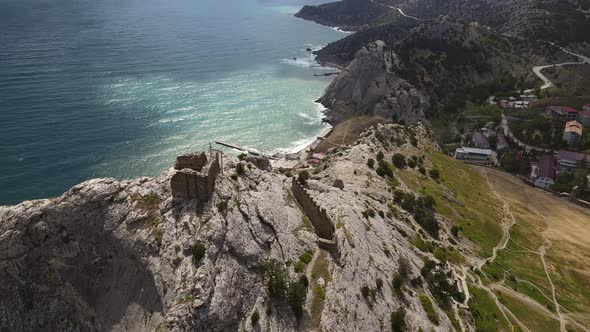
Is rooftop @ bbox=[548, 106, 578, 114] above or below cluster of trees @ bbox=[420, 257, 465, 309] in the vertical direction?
below

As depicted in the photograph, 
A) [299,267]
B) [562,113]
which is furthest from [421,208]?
[562,113]

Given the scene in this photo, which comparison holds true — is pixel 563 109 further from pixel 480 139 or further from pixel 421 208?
pixel 421 208

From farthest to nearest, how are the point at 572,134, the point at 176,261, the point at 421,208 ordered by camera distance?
the point at 572,134 → the point at 421,208 → the point at 176,261

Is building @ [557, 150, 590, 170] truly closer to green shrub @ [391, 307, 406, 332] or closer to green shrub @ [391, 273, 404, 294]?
green shrub @ [391, 273, 404, 294]

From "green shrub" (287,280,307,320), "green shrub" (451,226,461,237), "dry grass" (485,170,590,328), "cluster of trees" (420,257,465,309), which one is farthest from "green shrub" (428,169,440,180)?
"green shrub" (287,280,307,320)

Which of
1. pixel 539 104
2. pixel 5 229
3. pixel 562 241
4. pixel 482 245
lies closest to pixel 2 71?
pixel 5 229

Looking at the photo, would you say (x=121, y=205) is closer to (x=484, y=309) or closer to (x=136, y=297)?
(x=136, y=297)

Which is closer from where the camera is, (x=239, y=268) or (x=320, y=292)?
(x=239, y=268)
